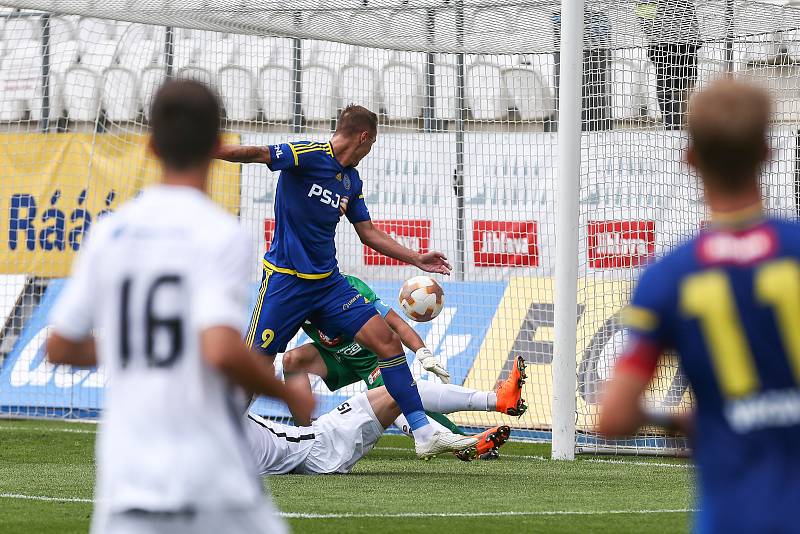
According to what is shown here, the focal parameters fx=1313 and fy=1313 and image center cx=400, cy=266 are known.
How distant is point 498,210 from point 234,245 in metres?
8.81

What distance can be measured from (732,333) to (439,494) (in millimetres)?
4703

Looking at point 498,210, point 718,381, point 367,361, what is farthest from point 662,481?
point 718,381

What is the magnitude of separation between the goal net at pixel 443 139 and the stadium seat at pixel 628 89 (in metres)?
0.02

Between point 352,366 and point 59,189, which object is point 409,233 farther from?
point 59,189

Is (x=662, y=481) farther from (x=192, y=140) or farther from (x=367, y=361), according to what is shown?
(x=192, y=140)

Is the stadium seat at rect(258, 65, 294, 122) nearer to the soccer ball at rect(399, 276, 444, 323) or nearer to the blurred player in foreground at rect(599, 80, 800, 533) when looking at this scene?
the soccer ball at rect(399, 276, 444, 323)

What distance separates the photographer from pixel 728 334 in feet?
8.46

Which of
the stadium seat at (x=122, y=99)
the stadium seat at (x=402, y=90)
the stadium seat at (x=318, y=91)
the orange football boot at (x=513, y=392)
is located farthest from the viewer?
the stadium seat at (x=122, y=99)

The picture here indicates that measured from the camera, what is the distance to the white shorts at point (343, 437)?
7914 millimetres

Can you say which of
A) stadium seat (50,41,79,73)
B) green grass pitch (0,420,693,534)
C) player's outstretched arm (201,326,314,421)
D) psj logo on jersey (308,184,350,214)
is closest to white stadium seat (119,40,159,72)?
stadium seat (50,41,79,73)

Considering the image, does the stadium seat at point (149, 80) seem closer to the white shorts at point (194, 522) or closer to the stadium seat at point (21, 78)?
the stadium seat at point (21, 78)

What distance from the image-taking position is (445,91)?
12.1 meters

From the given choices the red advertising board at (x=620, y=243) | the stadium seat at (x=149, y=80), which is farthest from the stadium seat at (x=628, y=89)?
the stadium seat at (x=149, y=80)

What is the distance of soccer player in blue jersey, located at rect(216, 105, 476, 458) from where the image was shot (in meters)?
8.06
